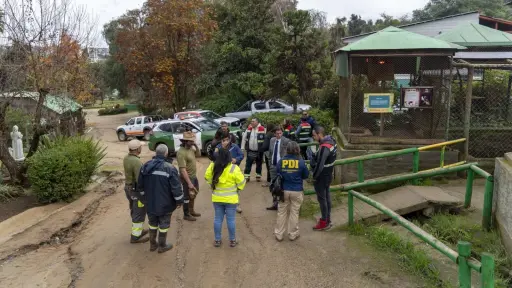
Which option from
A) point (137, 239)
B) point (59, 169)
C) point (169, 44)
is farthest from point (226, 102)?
point (137, 239)

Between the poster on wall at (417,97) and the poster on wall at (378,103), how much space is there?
34cm

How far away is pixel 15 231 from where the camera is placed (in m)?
7.61

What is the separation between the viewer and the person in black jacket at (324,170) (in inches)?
255

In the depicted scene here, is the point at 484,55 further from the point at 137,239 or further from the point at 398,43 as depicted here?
the point at 137,239

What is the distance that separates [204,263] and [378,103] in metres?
5.11

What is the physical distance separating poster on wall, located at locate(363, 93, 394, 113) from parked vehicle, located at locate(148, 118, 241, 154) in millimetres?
7688

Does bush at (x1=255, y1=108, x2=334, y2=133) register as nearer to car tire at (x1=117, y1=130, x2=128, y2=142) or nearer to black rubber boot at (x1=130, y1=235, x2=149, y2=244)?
black rubber boot at (x1=130, y1=235, x2=149, y2=244)

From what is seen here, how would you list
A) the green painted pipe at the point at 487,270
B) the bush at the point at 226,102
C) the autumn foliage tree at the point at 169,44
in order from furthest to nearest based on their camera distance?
the autumn foliage tree at the point at 169,44 < the bush at the point at 226,102 < the green painted pipe at the point at 487,270

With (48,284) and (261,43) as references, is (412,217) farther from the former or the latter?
(261,43)

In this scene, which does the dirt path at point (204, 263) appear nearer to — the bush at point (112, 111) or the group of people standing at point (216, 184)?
the group of people standing at point (216, 184)

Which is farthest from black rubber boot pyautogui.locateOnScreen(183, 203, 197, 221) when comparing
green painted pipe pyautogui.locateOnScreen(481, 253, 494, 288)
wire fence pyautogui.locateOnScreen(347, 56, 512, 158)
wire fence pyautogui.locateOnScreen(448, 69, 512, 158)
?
wire fence pyautogui.locateOnScreen(448, 69, 512, 158)

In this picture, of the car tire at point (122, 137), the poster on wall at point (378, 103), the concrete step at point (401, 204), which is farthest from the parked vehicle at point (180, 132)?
the car tire at point (122, 137)

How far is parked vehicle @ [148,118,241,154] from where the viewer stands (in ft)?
52.2

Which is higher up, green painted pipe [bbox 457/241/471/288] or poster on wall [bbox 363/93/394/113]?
poster on wall [bbox 363/93/394/113]
